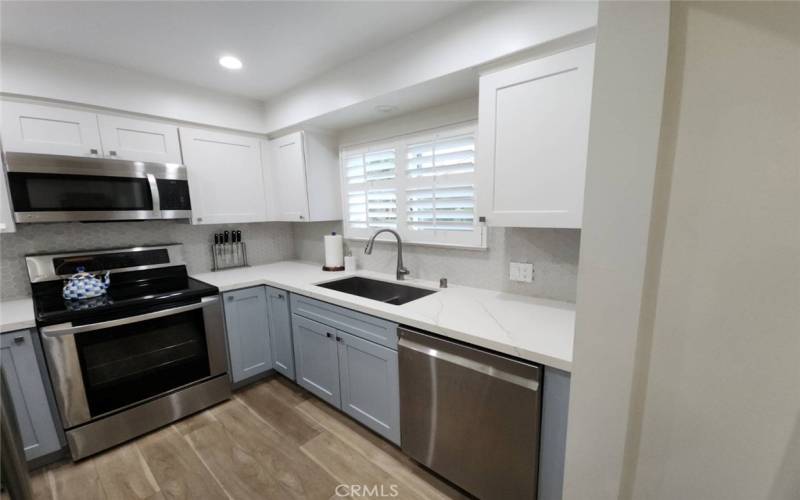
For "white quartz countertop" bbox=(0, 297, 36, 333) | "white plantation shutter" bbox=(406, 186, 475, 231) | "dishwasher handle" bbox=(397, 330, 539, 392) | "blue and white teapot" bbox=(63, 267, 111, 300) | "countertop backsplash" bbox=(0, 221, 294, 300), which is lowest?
"dishwasher handle" bbox=(397, 330, 539, 392)

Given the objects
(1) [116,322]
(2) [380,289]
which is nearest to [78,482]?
(1) [116,322]

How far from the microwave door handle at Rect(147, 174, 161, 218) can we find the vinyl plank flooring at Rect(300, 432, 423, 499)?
6.35 ft

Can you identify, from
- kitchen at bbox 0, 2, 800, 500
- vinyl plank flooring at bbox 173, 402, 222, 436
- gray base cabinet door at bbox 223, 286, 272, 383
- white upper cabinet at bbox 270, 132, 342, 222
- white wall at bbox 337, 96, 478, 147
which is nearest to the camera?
kitchen at bbox 0, 2, 800, 500

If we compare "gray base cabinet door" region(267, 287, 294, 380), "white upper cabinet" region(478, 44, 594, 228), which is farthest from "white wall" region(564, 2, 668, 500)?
"gray base cabinet door" region(267, 287, 294, 380)

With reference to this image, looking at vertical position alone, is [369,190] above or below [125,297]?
above

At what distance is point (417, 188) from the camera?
2.20 metres

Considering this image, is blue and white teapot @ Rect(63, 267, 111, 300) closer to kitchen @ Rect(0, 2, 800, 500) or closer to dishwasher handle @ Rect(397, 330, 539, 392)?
kitchen @ Rect(0, 2, 800, 500)

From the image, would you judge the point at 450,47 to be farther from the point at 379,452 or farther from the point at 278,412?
the point at 278,412

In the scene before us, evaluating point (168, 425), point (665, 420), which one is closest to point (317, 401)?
point (168, 425)

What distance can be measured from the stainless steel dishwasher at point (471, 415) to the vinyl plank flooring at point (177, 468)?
1.08 meters

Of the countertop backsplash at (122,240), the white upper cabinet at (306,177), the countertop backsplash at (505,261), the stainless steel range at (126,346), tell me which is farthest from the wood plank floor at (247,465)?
the white upper cabinet at (306,177)

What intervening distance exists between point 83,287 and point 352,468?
6.74 feet

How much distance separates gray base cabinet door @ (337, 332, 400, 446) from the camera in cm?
170

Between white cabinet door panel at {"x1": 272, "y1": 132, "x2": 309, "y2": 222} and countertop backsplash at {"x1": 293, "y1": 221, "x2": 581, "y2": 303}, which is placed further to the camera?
white cabinet door panel at {"x1": 272, "y1": 132, "x2": 309, "y2": 222}
